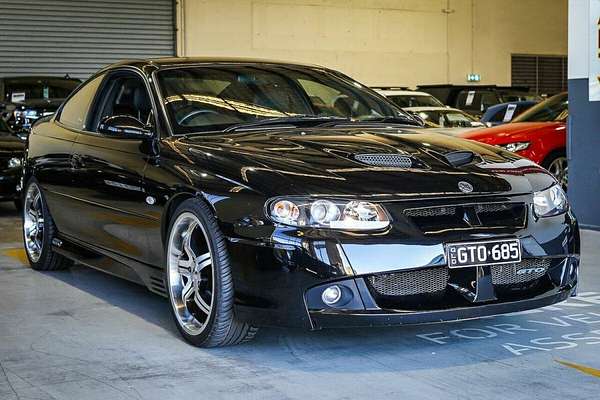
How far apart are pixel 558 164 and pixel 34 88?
922 centimetres

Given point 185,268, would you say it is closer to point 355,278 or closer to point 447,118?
point 355,278

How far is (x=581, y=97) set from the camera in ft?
29.3

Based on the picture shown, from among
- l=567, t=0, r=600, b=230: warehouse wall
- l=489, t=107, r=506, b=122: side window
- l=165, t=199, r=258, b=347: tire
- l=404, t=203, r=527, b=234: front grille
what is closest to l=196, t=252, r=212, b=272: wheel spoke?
l=165, t=199, r=258, b=347: tire

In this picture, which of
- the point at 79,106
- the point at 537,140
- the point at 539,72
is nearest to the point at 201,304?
the point at 79,106

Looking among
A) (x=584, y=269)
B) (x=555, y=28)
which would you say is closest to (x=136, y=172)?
(x=584, y=269)

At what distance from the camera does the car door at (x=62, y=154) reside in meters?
6.11

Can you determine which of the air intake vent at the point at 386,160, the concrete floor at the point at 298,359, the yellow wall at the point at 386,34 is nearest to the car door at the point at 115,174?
the concrete floor at the point at 298,359

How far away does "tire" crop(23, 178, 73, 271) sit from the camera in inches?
258

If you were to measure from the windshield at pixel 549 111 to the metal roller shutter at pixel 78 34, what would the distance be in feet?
44.1

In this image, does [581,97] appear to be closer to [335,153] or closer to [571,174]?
[571,174]

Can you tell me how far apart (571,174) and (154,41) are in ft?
51.8

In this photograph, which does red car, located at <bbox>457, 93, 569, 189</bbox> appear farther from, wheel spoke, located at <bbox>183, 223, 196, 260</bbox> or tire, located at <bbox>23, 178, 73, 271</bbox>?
wheel spoke, located at <bbox>183, 223, 196, 260</bbox>

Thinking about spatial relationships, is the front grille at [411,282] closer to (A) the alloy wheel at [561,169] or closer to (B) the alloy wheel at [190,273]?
(B) the alloy wheel at [190,273]

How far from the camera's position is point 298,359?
14.5 feet
